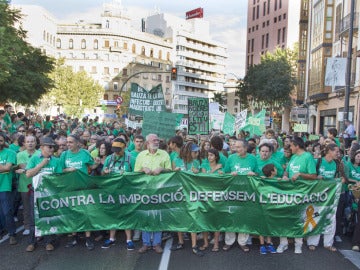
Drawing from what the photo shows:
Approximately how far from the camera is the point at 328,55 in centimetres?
3453

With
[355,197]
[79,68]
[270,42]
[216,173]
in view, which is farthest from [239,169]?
[79,68]

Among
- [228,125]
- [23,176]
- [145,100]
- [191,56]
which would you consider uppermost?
[191,56]

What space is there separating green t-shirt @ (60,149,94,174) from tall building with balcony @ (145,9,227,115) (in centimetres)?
9344

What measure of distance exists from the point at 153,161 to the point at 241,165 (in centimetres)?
148

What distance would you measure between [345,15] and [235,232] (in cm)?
2670

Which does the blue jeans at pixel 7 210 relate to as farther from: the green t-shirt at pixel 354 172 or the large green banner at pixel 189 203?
the green t-shirt at pixel 354 172

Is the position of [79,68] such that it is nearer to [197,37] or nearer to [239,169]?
[197,37]

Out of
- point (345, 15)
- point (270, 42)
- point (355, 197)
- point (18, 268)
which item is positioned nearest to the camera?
point (18, 268)

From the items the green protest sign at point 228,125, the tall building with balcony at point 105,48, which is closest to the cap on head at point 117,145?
the green protest sign at point 228,125

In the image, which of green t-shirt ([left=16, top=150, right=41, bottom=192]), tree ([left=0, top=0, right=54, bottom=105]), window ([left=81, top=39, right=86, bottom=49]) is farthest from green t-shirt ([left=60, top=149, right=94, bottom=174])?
window ([left=81, top=39, right=86, bottom=49])

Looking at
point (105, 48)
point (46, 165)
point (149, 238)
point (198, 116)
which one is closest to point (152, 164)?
point (149, 238)

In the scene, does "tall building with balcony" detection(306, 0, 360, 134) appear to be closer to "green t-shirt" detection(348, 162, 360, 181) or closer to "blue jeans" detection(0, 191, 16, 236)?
"green t-shirt" detection(348, 162, 360, 181)

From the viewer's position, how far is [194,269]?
6586mm

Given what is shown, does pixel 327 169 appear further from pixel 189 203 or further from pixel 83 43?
pixel 83 43
